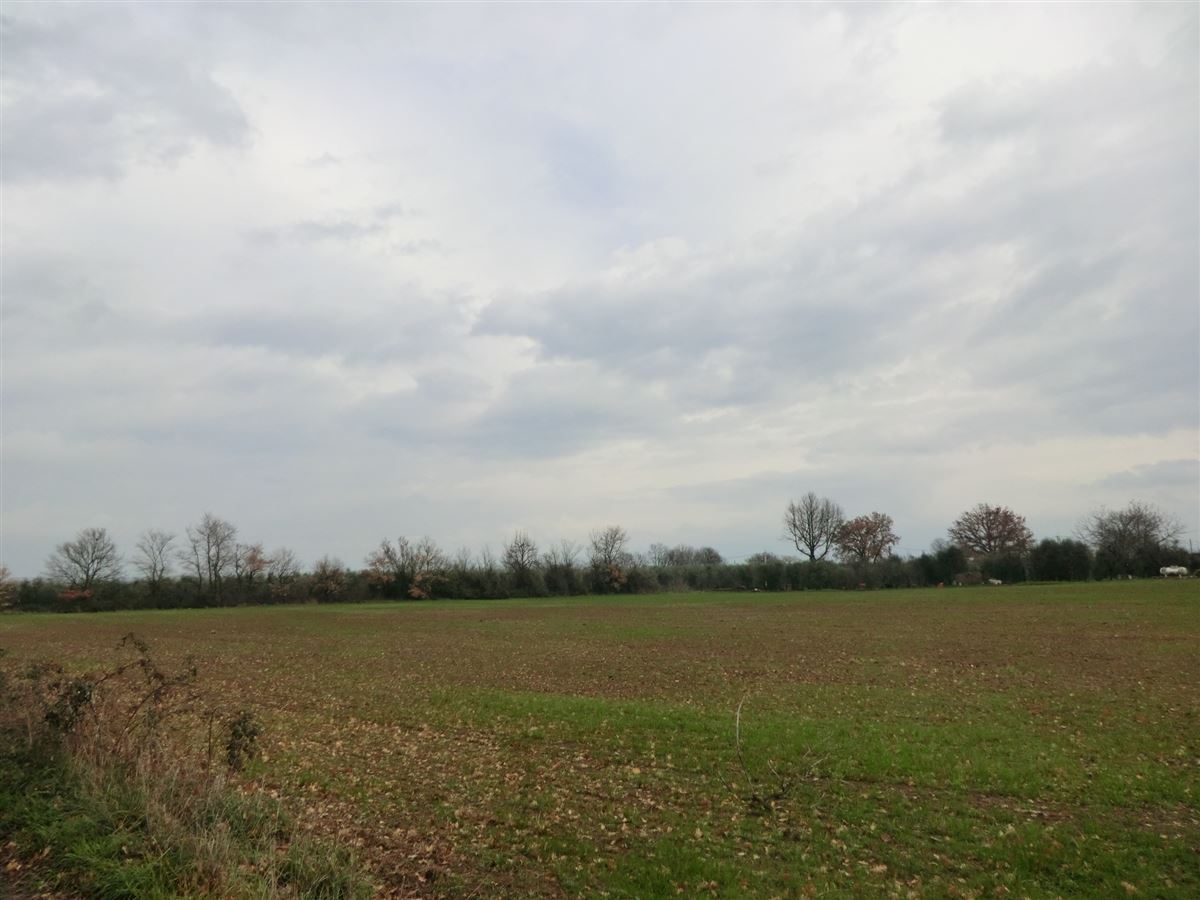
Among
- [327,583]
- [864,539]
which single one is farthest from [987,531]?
[327,583]

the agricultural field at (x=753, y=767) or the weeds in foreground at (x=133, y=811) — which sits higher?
the weeds in foreground at (x=133, y=811)

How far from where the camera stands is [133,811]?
7.46 metres

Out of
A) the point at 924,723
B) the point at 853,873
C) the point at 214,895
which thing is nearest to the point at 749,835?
the point at 853,873

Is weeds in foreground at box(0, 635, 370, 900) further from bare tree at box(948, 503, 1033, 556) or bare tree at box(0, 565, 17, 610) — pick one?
bare tree at box(948, 503, 1033, 556)

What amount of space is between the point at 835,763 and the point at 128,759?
10.5 m

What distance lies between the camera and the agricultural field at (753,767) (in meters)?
8.03

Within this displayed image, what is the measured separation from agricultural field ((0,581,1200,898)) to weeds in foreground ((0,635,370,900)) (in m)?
1.17

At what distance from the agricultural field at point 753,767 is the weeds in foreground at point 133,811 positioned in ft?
3.82

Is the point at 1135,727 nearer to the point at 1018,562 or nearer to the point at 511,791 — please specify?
the point at 511,791

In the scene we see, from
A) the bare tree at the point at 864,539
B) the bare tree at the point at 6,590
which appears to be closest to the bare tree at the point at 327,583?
the bare tree at the point at 6,590

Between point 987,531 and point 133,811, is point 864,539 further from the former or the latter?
point 133,811

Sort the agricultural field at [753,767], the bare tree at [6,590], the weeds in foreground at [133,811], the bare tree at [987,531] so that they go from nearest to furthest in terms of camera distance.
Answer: the weeds in foreground at [133,811] → the agricultural field at [753,767] → the bare tree at [6,590] → the bare tree at [987,531]

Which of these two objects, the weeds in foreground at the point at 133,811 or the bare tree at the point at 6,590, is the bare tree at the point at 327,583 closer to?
the bare tree at the point at 6,590

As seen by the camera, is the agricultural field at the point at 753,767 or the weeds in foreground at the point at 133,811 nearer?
the weeds in foreground at the point at 133,811
